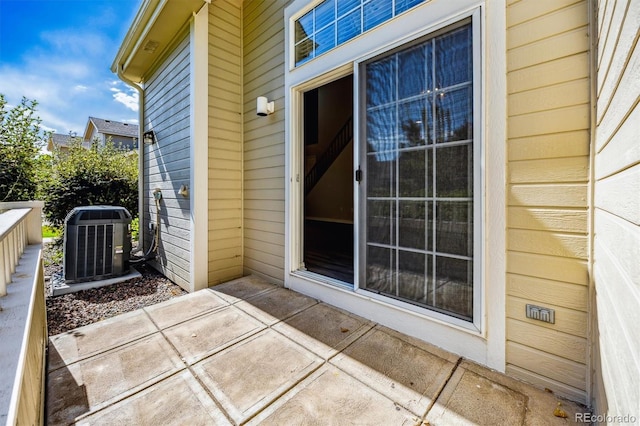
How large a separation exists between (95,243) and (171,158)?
1.50 metres

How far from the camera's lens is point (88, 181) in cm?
495

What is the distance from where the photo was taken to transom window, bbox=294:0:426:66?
2.23 metres

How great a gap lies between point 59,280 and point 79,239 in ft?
2.24

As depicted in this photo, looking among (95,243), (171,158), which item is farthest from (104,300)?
(171,158)

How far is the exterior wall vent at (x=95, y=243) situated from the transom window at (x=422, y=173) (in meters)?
3.48

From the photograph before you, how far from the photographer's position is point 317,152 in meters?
6.78

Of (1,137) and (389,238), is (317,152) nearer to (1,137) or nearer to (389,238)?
(389,238)

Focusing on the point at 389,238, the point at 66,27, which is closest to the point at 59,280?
the point at 389,238

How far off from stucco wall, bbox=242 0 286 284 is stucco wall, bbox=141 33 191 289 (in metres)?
0.75

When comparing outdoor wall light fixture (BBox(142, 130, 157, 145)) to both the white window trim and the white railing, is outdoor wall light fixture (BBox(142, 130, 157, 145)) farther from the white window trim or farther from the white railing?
the white window trim

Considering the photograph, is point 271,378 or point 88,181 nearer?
point 271,378

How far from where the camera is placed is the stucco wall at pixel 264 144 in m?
3.20

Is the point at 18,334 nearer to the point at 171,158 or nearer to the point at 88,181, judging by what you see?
the point at 171,158

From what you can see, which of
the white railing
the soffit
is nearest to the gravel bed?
the white railing
